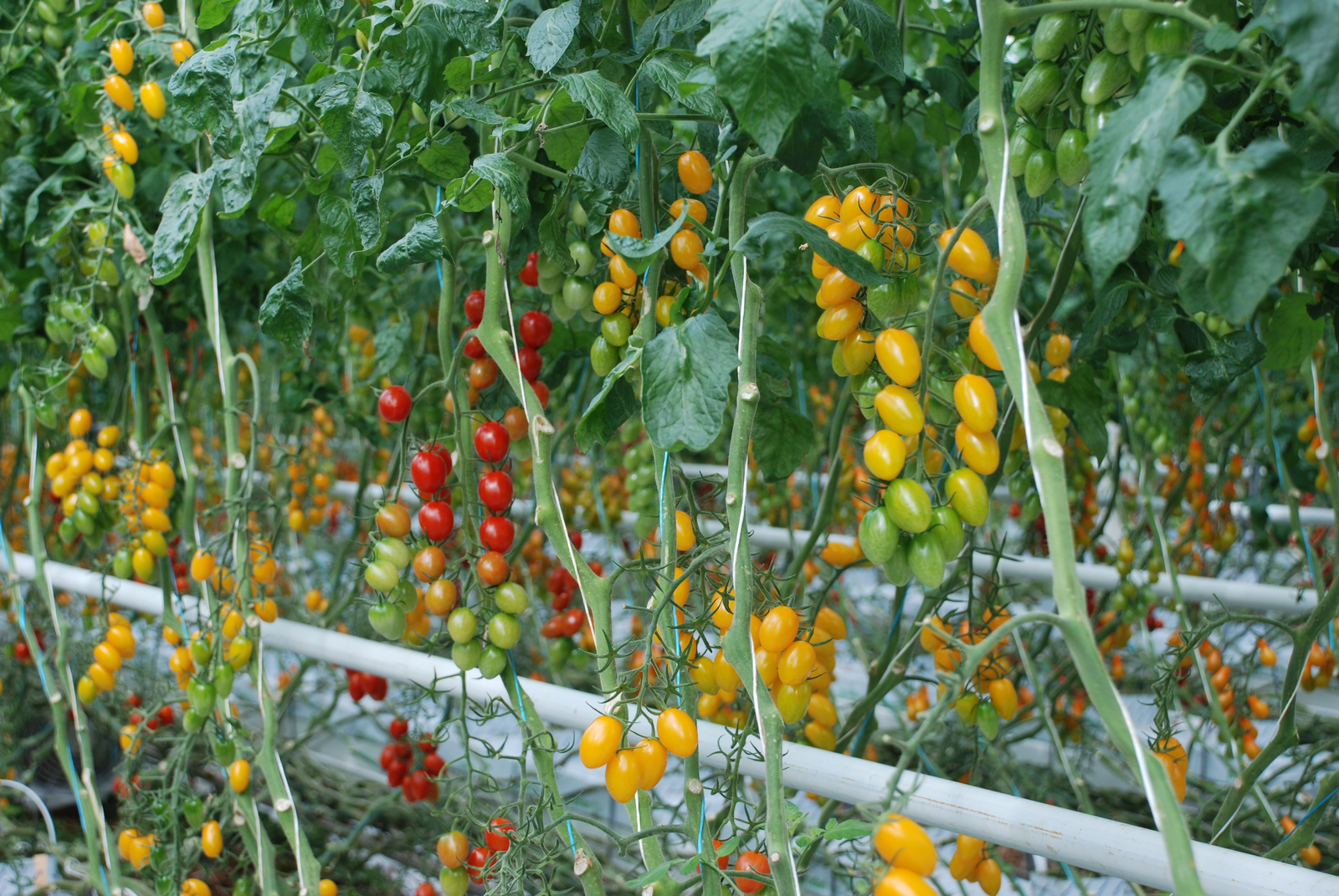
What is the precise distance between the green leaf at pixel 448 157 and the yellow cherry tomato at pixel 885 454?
363mm

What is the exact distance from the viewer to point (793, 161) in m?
0.51

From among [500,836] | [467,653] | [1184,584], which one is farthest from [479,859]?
[1184,584]

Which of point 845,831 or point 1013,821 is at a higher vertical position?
point 845,831

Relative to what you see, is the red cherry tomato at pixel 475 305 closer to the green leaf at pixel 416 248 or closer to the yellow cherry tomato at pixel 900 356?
the green leaf at pixel 416 248

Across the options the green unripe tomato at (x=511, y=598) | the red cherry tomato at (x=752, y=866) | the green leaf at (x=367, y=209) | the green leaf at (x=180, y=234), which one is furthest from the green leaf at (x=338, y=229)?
the red cherry tomato at (x=752, y=866)

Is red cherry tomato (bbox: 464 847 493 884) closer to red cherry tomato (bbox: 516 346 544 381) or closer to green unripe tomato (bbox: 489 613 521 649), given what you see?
green unripe tomato (bbox: 489 613 521 649)

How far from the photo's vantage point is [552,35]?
558mm

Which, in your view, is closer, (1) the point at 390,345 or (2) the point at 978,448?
(2) the point at 978,448

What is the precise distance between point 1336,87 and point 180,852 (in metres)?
1.25

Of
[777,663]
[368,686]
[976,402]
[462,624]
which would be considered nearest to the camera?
[976,402]

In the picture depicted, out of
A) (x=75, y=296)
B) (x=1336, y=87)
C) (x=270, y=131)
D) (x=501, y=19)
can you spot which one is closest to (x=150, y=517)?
(x=75, y=296)

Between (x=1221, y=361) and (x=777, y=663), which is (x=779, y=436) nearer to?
(x=777, y=663)

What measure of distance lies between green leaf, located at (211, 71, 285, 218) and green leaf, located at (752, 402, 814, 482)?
0.42 metres

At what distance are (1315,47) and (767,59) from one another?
21cm
